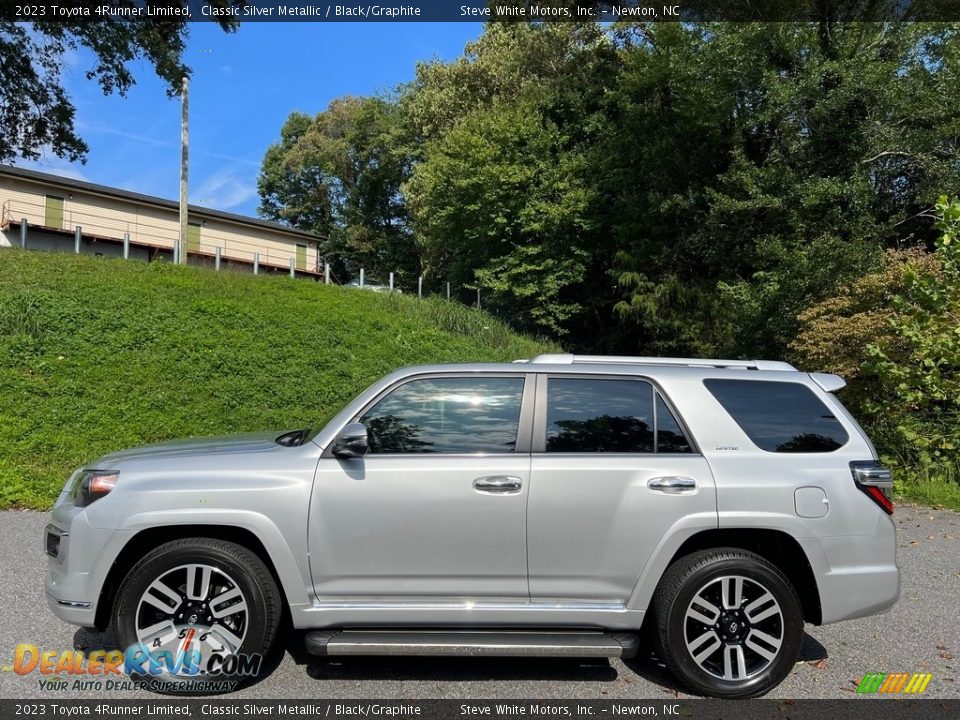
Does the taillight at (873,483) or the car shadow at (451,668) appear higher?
the taillight at (873,483)

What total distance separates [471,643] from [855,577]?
6.80 ft

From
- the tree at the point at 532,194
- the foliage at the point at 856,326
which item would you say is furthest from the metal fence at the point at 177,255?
the foliage at the point at 856,326

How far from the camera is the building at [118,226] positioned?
92.5 feet

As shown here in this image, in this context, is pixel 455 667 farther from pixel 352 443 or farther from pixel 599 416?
pixel 599 416

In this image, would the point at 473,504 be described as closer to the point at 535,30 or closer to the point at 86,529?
the point at 86,529

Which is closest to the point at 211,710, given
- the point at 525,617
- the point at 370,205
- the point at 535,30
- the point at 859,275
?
the point at 525,617

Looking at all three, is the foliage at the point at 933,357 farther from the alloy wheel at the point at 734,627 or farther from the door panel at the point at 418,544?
the door panel at the point at 418,544

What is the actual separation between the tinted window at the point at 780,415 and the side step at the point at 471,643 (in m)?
1.35

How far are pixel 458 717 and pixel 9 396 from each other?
371 inches

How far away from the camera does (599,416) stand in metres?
3.89

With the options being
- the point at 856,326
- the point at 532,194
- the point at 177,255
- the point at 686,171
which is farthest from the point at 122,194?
the point at 856,326

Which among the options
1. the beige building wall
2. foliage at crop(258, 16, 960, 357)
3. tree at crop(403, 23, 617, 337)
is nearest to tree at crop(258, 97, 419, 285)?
the beige building wall

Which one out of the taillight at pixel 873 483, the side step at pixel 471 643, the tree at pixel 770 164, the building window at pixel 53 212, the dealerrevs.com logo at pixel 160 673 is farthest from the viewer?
the building window at pixel 53 212

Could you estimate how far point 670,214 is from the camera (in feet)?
70.9
